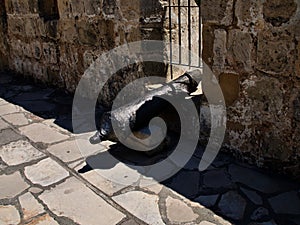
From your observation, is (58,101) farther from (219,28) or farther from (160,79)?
(219,28)

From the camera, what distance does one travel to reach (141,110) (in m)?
2.84

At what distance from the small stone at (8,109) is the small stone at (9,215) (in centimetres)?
199

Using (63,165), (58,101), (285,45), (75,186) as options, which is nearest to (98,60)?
(58,101)

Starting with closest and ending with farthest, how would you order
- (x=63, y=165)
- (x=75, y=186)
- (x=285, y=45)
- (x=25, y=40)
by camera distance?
(x=285, y=45) < (x=75, y=186) < (x=63, y=165) < (x=25, y=40)

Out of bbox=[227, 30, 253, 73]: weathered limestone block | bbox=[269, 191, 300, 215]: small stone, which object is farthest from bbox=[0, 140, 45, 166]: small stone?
bbox=[269, 191, 300, 215]: small stone

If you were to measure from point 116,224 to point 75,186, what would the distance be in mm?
548

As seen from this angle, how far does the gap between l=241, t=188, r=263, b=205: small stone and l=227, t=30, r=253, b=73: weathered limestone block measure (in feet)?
2.68

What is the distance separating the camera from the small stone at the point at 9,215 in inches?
82.0

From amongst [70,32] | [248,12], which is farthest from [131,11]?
[248,12]

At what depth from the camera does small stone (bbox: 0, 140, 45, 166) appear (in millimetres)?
2840

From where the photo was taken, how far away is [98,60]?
386 centimetres

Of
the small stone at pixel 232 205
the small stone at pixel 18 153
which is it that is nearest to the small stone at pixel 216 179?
the small stone at pixel 232 205

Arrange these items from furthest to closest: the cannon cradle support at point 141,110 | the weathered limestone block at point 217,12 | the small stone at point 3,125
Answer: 1. the small stone at point 3,125
2. the cannon cradle support at point 141,110
3. the weathered limestone block at point 217,12

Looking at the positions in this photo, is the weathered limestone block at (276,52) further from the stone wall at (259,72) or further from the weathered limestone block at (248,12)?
the weathered limestone block at (248,12)
